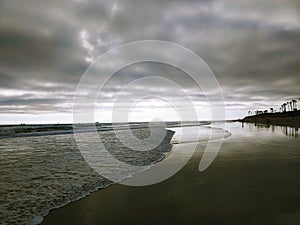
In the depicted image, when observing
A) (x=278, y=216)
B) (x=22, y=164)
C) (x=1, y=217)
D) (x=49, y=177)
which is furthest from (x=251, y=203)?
(x=22, y=164)

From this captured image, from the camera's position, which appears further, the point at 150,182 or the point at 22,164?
the point at 22,164

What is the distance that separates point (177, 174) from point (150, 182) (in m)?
1.55

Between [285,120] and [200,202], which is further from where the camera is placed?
[285,120]

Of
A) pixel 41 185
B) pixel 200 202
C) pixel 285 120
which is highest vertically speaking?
pixel 285 120

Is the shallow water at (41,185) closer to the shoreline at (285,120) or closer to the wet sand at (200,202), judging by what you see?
the wet sand at (200,202)

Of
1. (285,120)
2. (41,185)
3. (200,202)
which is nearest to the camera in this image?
(200,202)

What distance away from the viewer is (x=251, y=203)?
588cm

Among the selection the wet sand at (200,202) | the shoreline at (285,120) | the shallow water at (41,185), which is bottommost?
the shallow water at (41,185)

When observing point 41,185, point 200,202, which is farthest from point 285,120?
point 41,185

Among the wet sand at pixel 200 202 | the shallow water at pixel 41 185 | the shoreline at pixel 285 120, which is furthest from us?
the shoreline at pixel 285 120

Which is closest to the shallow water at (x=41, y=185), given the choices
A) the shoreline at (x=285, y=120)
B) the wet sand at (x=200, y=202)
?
the wet sand at (x=200, y=202)

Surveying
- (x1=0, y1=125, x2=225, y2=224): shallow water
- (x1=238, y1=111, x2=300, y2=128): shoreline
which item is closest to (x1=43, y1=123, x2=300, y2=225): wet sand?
(x1=0, y1=125, x2=225, y2=224): shallow water

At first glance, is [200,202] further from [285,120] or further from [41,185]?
[285,120]

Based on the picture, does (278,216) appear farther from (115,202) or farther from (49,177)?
(49,177)
